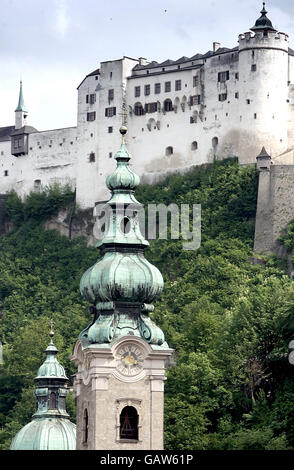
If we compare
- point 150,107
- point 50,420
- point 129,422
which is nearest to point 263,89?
point 150,107

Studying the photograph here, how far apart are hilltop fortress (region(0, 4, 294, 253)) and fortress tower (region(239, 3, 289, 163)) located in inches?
2.4

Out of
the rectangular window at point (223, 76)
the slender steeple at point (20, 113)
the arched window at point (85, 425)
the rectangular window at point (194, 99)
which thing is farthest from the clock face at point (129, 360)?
the slender steeple at point (20, 113)

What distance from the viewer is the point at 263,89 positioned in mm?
126812

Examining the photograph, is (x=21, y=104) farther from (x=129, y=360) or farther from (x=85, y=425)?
(x=129, y=360)

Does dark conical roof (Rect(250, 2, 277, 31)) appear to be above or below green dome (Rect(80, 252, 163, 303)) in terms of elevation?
above

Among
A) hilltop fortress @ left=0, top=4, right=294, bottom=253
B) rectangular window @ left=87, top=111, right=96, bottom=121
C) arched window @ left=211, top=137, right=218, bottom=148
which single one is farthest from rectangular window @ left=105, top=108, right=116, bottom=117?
arched window @ left=211, top=137, right=218, bottom=148

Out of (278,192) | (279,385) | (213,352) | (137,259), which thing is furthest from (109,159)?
(137,259)

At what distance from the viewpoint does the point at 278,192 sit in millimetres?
124125

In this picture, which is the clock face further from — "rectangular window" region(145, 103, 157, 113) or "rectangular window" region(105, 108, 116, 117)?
"rectangular window" region(105, 108, 116, 117)

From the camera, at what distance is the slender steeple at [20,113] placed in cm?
14400

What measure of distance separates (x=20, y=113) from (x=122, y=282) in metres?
79.6

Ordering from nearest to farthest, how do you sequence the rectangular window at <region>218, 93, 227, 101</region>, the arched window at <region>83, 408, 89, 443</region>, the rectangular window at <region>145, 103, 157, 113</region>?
1. the arched window at <region>83, 408, 89, 443</region>
2. the rectangular window at <region>218, 93, 227, 101</region>
3. the rectangular window at <region>145, 103, 157, 113</region>

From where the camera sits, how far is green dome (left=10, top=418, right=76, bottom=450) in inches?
3201

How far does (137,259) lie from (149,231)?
5526 cm
